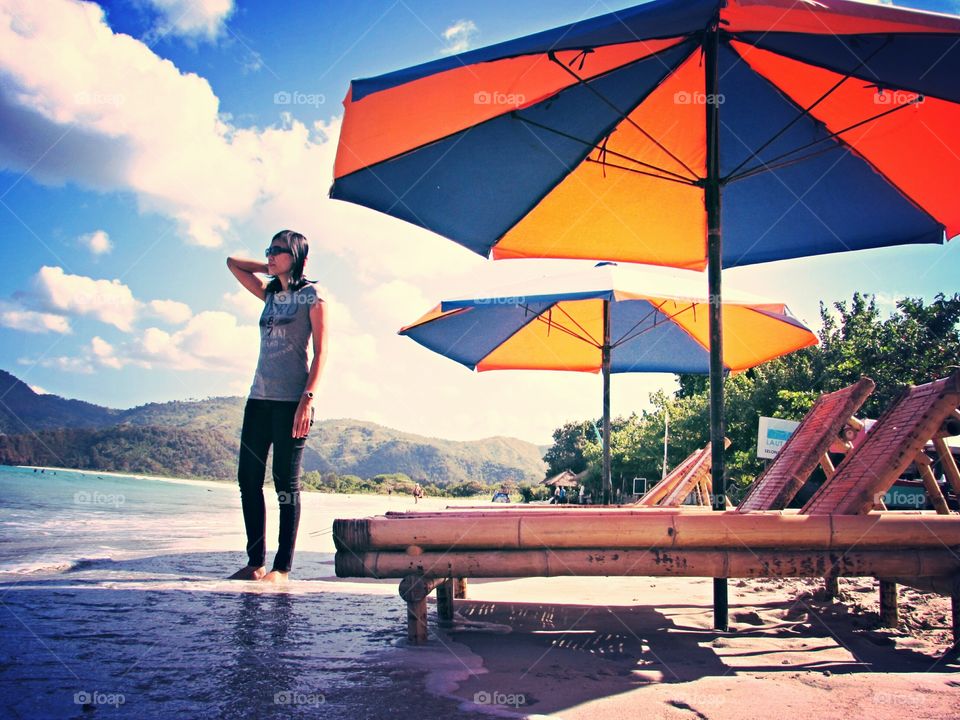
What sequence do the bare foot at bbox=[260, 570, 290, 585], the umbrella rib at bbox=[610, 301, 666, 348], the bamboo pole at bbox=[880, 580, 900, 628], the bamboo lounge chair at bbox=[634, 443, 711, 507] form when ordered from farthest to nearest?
the umbrella rib at bbox=[610, 301, 666, 348] < the bamboo lounge chair at bbox=[634, 443, 711, 507] < the bare foot at bbox=[260, 570, 290, 585] < the bamboo pole at bbox=[880, 580, 900, 628]

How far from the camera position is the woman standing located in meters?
3.38

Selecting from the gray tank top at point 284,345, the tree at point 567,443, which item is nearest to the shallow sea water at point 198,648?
the gray tank top at point 284,345

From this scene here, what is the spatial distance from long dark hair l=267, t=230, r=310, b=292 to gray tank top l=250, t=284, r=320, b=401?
6cm

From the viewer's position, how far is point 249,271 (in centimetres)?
393

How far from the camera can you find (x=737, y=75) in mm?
4199

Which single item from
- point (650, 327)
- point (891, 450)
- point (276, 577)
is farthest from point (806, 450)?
point (650, 327)

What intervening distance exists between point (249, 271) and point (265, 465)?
1.25 m

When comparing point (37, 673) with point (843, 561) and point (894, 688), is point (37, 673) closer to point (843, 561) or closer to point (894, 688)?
point (894, 688)

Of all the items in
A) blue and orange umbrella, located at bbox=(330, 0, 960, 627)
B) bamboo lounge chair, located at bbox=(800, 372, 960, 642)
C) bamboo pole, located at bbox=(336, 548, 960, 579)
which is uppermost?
blue and orange umbrella, located at bbox=(330, 0, 960, 627)

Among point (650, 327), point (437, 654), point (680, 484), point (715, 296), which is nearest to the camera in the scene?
point (437, 654)

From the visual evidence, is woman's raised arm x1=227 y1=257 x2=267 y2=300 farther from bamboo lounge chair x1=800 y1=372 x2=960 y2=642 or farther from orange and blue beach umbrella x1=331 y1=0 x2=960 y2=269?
bamboo lounge chair x1=800 y1=372 x2=960 y2=642

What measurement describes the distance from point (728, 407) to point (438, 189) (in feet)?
77.5

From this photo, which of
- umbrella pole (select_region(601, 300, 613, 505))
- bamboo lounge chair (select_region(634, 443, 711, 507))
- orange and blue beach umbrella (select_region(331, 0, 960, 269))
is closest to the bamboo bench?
orange and blue beach umbrella (select_region(331, 0, 960, 269))

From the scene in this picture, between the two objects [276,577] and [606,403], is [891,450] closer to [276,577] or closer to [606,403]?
[276,577]
